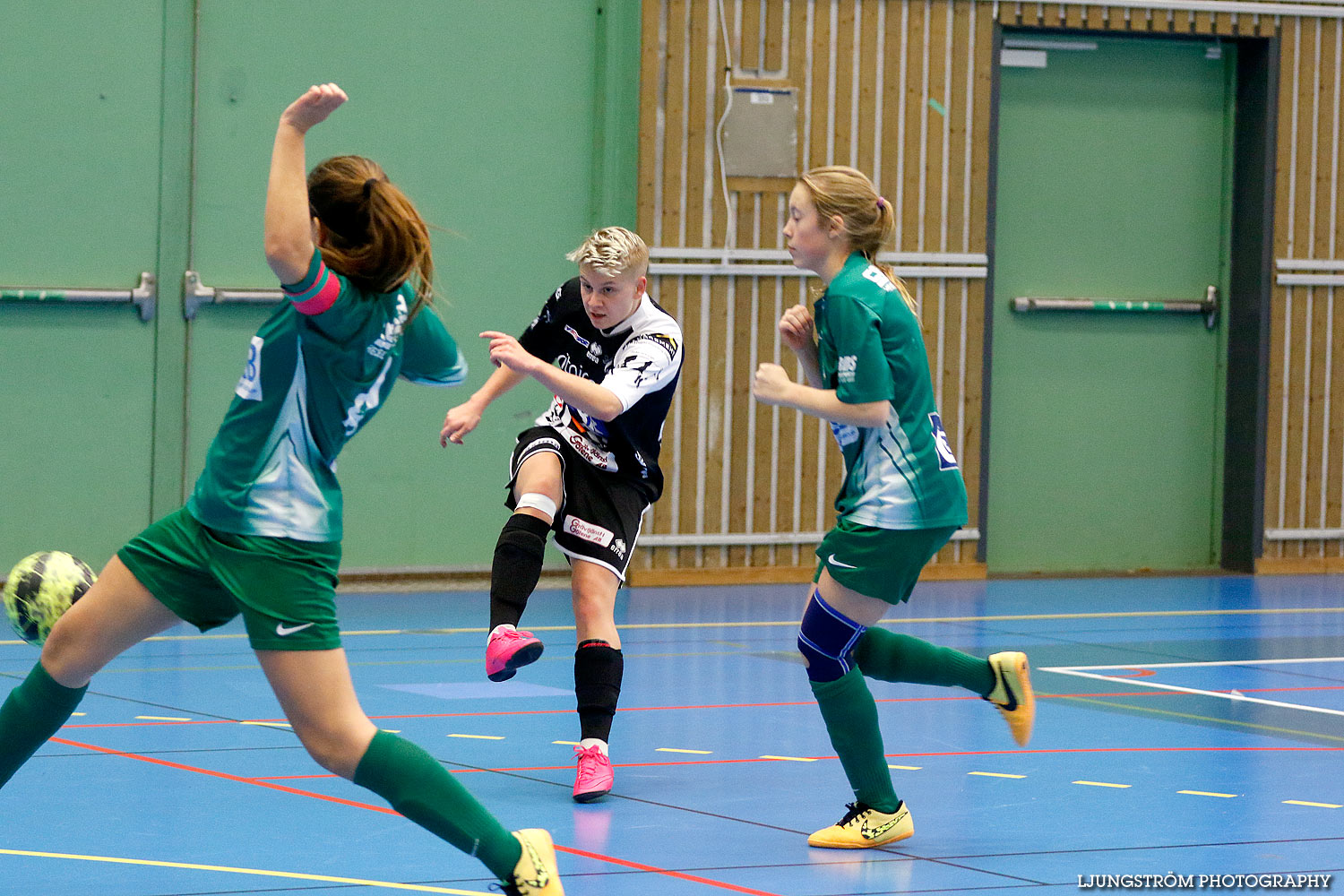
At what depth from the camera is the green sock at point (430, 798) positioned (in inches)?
134

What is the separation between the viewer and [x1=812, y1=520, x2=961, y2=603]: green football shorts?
4.41 meters

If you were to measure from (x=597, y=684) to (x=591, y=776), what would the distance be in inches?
13.1

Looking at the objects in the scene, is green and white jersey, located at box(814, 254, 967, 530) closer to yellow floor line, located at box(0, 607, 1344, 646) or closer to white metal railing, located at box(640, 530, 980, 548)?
yellow floor line, located at box(0, 607, 1344, 646)

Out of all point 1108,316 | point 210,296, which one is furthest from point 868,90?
point 210,296

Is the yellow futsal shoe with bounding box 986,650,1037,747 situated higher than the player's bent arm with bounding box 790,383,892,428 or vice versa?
the player's bent arm with bounding box 790,383,892,428

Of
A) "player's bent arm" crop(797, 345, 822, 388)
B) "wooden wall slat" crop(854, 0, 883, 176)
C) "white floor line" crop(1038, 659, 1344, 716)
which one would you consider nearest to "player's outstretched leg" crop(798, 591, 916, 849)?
"player's bent arm" crop(797, 345, 822, 388)

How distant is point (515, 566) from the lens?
5.15 metres

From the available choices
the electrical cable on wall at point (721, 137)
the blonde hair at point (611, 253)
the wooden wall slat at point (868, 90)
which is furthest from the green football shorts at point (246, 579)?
the wooden wall slat at point (868, 90)

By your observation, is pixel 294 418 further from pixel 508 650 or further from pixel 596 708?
pixel 596 708

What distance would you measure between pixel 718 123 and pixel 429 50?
1771mm

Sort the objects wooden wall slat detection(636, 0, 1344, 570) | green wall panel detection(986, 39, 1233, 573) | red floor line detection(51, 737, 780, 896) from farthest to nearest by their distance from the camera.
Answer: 1. green wall panel detection(986, 39, 1233, 573)
2. wooden wall slat detection(636, 0, 1344, 570)
3. red floor line detection(51, 737, 780, 896)

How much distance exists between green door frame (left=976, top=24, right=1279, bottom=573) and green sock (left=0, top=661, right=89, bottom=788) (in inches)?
349

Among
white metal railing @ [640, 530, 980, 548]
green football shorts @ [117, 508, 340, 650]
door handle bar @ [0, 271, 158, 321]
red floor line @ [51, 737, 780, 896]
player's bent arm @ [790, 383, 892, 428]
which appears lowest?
red floor line @ [51, 737, 780, 896]

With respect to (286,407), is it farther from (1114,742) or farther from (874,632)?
(1114,742)
